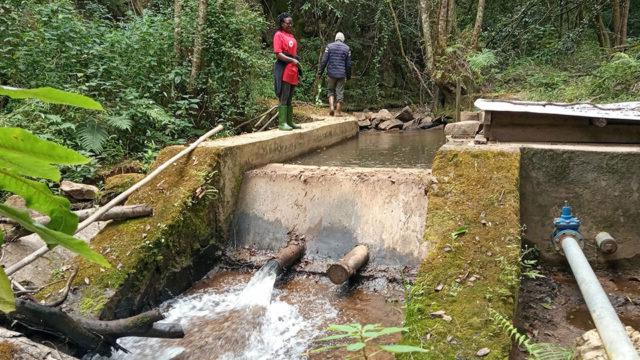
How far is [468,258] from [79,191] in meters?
4.51

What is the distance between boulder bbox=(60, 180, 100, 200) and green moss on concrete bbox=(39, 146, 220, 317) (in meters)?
1.05

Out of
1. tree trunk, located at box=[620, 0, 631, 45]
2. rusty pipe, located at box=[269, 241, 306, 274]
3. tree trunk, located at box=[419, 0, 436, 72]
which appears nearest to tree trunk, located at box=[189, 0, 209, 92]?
rusty pipe, located at box=[269, 241, 306, 274]

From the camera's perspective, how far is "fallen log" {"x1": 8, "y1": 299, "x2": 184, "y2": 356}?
10.2 feet

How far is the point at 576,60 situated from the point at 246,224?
11551 millimetres

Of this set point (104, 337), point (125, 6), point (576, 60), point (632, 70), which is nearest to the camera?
point (104, 337)

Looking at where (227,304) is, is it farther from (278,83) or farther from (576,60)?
(576,60)

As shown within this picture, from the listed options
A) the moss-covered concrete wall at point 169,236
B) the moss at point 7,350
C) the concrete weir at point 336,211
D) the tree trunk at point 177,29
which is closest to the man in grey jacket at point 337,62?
the tree trunk at point 177,29

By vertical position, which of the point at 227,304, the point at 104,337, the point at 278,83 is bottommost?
the point at 227,304

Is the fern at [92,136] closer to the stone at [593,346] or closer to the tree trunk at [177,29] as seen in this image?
the tree trunk at [177,29]

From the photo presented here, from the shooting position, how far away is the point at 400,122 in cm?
1329

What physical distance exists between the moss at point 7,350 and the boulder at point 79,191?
3252mm

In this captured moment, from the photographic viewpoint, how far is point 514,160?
421 cm

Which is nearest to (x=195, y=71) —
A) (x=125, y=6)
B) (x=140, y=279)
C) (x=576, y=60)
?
(x=140, y=279)

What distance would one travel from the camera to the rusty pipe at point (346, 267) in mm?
4289
